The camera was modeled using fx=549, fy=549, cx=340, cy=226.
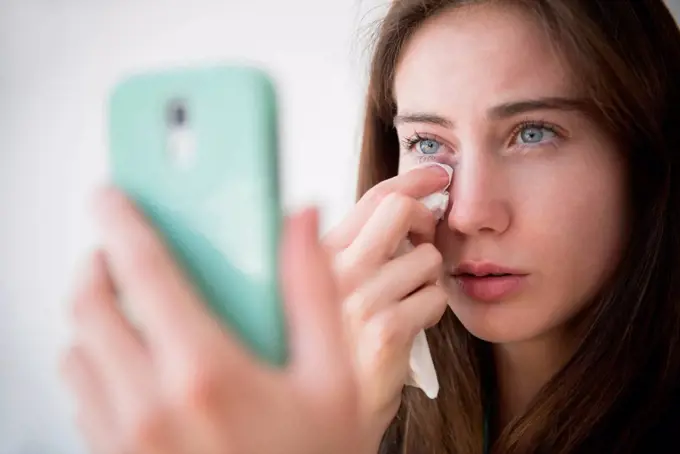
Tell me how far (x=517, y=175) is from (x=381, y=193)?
160mm

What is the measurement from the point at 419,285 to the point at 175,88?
252mm

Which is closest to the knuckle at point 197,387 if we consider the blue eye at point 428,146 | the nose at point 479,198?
the nose at point 479,198

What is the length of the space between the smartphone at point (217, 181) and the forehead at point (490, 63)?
1.16ft

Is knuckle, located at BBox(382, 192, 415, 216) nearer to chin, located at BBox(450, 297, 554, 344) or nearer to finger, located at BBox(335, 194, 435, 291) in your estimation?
finger, located at BBox(335, 194, 435, 291)

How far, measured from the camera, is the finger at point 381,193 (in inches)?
17.0

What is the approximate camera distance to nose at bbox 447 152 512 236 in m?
0.53

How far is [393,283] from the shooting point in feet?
1.33

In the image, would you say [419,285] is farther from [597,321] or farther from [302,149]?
[302,149]

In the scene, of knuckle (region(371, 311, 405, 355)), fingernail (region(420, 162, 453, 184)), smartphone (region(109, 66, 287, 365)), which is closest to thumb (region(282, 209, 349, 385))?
smartphone (region(109, 66, 287, 365))

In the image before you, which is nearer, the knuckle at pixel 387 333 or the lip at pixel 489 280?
the knuckle at pixel 387 333

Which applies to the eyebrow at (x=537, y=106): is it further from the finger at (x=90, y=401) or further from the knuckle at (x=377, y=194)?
the finger at (x=90, y=401)

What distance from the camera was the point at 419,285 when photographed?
43cm

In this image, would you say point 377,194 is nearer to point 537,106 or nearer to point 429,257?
point 429,257

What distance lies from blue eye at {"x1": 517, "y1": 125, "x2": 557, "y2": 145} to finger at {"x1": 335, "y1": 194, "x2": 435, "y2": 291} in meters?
0.19
